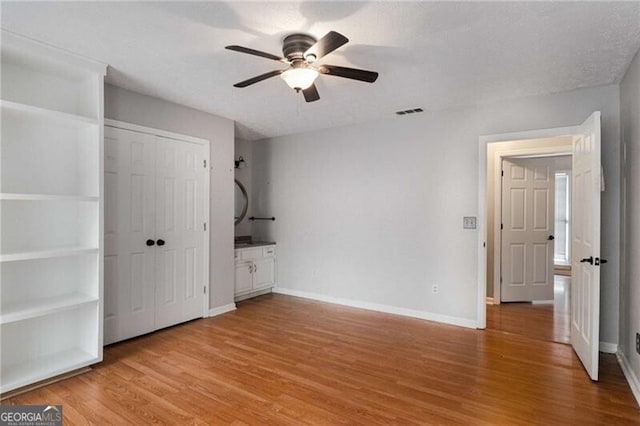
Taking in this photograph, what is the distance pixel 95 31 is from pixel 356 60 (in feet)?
6.08

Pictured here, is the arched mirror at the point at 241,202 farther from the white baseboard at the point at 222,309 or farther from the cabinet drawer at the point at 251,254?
the white baseboard at the point at 222,309

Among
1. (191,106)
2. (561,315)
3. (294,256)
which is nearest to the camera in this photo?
(191,106)

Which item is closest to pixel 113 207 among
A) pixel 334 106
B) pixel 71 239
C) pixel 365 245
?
pixel 71 239

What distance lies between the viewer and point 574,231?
3.22 m

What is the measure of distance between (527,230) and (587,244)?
2.35 meters

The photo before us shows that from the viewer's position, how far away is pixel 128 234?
3426mm

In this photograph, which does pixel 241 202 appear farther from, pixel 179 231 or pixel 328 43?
pixel 328 43

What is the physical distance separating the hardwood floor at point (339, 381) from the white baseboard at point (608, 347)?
0.36 feet

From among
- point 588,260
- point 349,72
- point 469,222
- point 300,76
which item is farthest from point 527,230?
point 300,76

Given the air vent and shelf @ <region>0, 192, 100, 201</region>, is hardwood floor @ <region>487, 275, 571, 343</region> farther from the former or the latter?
shelf @ <region>0, 192, 100, 201</region>

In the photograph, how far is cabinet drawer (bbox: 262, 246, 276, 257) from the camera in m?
5.34

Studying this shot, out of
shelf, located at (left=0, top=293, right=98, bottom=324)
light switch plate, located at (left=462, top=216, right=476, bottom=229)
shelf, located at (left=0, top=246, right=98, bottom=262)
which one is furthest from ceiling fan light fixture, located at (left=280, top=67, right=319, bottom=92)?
light switch plate, located at (left=462, top=216, right=476, bottom=229)

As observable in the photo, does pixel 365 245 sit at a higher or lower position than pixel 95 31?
lower

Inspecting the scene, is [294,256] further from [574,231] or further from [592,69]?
[592,69]
